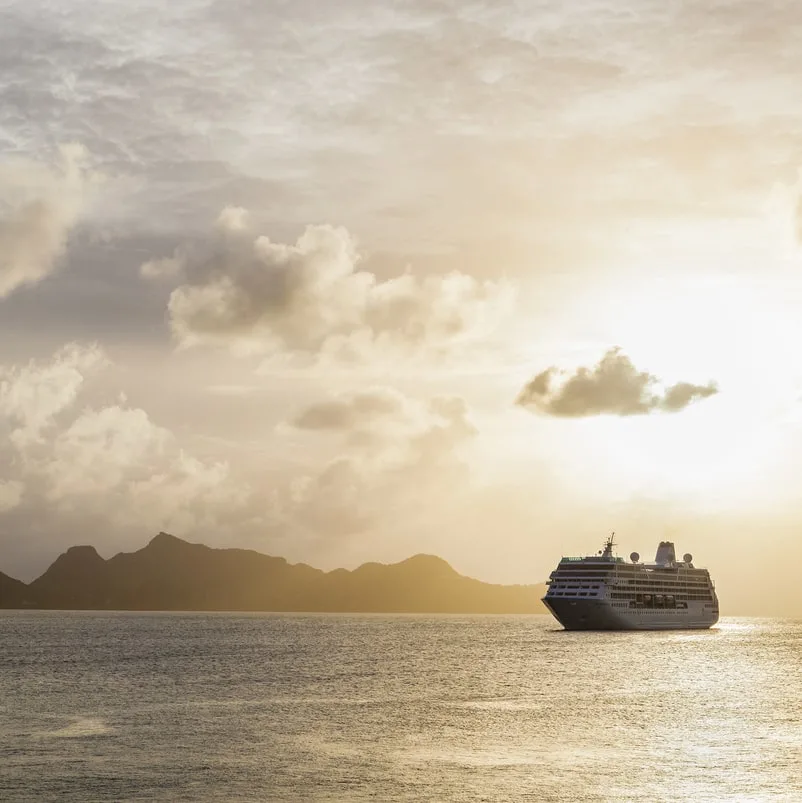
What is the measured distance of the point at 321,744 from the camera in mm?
74188

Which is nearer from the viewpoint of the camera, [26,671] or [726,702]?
[726,702]

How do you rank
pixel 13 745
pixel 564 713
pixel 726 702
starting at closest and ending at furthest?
pixel 13 745 < pixel 564 713 < pixel 726 702

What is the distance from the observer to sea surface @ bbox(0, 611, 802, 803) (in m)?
59.6

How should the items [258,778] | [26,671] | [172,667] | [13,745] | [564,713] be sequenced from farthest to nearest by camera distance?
[172,667]
[26,671]
[564,713]
[13,745]
[258,778]

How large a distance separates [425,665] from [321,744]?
80.7 meters

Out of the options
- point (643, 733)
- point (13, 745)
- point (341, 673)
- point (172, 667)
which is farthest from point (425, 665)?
point (13, 745)

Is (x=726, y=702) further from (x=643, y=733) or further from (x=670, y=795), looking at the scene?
(x=670, y=795)

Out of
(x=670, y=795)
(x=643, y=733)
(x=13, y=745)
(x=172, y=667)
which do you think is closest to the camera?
(x=670, y=795)

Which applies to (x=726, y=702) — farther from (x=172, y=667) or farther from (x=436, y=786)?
(x=172, y=667)

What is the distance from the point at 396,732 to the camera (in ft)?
264

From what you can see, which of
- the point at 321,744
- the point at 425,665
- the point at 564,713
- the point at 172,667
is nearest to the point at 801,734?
the point at 564,713

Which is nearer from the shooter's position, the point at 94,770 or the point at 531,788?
the point at 531,788

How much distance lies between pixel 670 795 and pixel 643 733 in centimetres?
2425

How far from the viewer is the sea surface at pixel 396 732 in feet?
195
